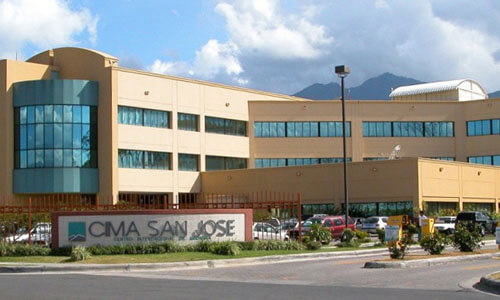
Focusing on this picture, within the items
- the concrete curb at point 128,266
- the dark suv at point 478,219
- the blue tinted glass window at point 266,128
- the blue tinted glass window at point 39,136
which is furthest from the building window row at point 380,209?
the concrete curb at point 128,266

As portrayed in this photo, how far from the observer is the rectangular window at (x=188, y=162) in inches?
2581

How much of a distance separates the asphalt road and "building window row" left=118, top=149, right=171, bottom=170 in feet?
124

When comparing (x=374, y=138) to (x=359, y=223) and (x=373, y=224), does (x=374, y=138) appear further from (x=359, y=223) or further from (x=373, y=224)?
(x=373, y=224)

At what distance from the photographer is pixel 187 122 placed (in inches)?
2586

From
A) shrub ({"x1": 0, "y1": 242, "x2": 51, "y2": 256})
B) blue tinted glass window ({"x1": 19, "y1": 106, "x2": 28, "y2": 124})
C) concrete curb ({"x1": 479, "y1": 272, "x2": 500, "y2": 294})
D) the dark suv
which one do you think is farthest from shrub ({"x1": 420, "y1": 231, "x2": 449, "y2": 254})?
blue tinted glass window ({"x1": 19, "y1": 106, "x2": 28, "y2": 124})

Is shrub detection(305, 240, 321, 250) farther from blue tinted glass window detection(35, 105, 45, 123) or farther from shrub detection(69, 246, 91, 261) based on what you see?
blue tinted glass window detection(35, 105, 45, 123)

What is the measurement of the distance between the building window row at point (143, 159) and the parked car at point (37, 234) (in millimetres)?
30697

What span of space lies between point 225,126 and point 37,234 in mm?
39265

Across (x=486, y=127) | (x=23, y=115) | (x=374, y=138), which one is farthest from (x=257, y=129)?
(x=486, y=127)

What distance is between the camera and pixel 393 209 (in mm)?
57125

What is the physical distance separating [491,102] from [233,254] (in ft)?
164

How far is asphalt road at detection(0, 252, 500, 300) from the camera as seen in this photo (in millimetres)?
15982

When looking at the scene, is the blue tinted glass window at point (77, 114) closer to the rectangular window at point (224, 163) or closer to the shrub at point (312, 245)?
the rectangular window at point (224, 163)

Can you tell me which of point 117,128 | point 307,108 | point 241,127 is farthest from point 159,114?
point 307,108
